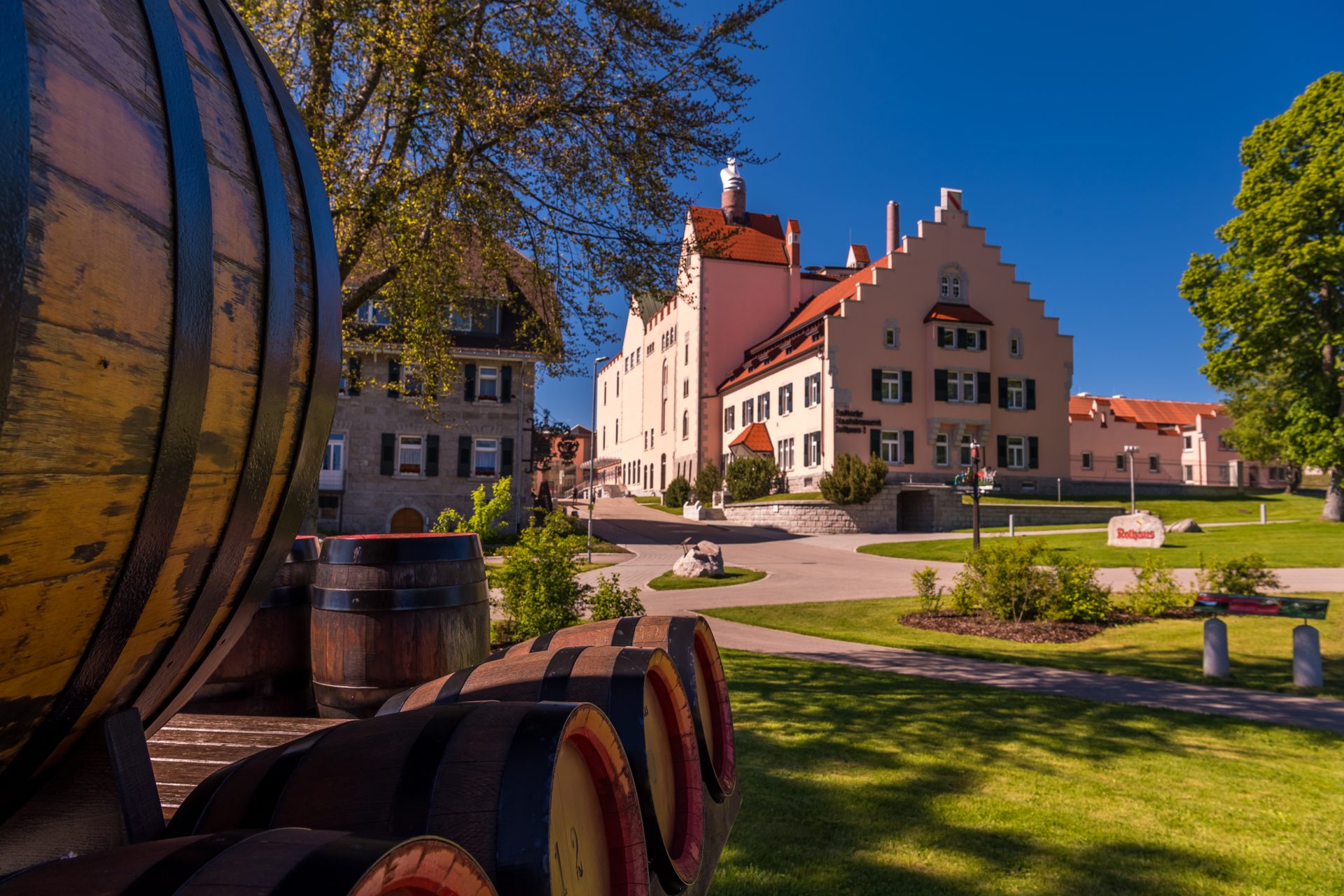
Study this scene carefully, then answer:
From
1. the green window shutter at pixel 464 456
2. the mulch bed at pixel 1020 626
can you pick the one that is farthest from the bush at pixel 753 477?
the mulch bed at pixel 1020 626

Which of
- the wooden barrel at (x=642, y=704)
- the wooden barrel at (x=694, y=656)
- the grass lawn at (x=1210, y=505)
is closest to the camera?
the wooden barrel at (x=642, y=704)

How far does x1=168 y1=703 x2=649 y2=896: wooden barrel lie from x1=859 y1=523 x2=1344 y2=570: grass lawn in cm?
1797

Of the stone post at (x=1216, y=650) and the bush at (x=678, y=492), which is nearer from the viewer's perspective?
the stone post at (x=1216, y=650)

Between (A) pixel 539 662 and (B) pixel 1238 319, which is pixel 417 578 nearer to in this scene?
(A) pixel 539 662

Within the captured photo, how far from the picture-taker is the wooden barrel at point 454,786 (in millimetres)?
1399

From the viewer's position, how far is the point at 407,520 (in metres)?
30.4

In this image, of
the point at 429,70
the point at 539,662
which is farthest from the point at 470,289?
the point at 539,662

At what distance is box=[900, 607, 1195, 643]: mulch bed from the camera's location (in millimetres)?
11586

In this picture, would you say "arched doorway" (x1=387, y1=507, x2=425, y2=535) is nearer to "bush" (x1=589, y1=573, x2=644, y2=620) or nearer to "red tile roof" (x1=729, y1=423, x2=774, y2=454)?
"red tile roof" (x1=729, y1=423, x2=774, y2=454)

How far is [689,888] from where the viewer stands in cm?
244

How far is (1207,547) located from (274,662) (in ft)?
84.0

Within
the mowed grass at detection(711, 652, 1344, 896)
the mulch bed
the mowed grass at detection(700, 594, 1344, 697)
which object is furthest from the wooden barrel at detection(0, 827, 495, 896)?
the mulch bed

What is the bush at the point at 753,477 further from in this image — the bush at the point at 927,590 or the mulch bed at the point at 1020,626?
the mulch bed at the point at 1020,626

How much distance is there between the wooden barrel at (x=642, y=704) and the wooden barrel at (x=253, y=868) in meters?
→ 1.14
